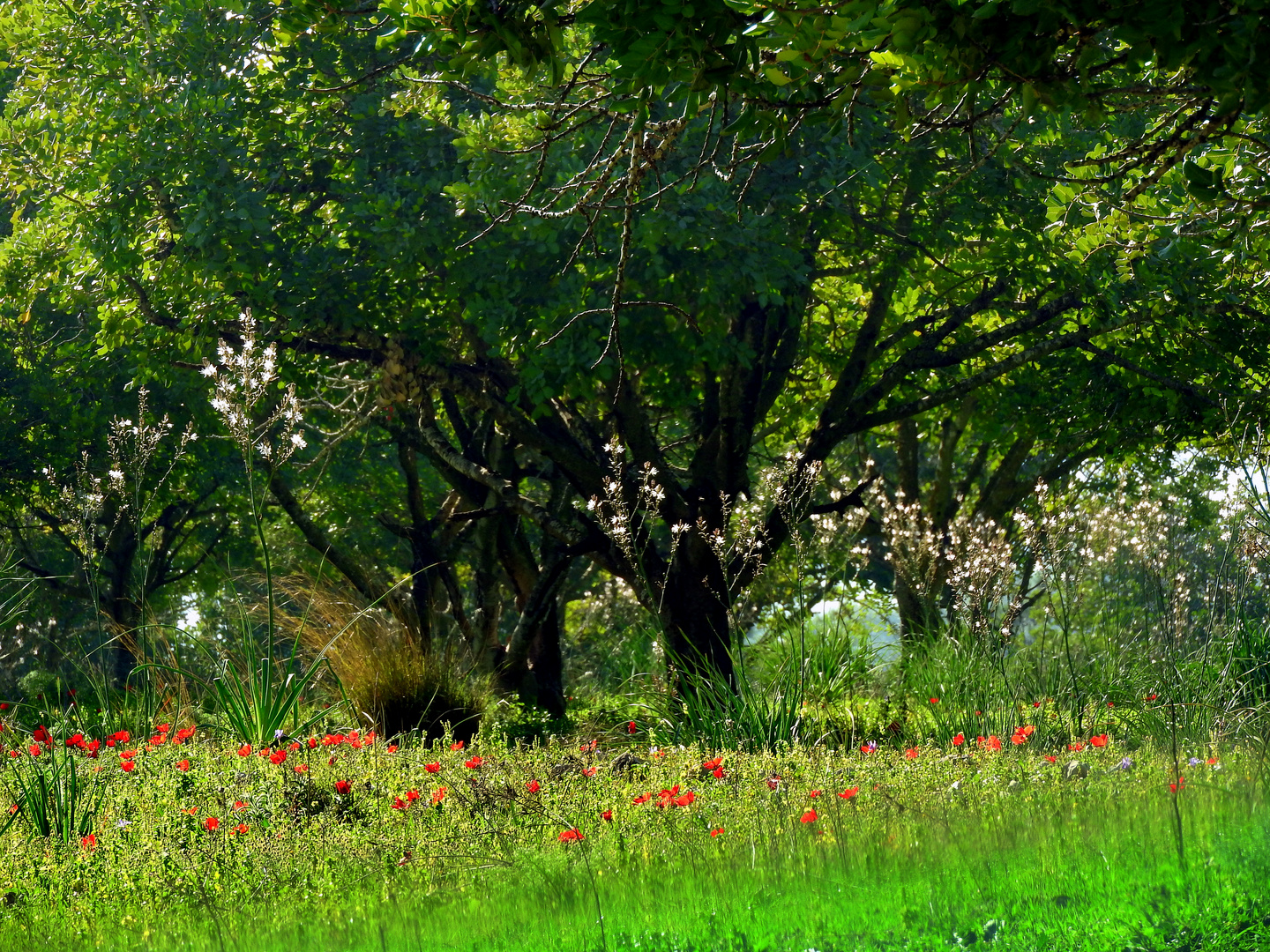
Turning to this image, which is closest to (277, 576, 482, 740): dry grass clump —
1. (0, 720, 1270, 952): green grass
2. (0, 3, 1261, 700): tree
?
(0, 3, 1261, 700): tree

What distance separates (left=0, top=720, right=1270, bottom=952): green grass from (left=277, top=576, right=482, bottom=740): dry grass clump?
8.22 feet

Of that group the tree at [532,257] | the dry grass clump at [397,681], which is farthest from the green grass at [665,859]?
the tree at [532,257]

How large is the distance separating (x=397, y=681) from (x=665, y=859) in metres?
4.81

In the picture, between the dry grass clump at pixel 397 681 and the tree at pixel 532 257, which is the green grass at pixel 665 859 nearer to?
the dry grass clump at pixel 397 681

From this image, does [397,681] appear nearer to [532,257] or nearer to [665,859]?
[532,257]

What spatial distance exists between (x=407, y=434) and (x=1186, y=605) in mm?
7448

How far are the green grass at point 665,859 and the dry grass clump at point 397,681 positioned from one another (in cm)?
250

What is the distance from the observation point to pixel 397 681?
912 centimetres

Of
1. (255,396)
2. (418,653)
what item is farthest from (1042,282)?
(255,396)

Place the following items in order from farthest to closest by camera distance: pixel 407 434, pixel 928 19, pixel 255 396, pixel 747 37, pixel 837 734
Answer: pixel 407 434, pixel 837 734, pixel 255 396, pixel 747 37, pixel 928 19

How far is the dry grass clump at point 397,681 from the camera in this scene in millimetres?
9078

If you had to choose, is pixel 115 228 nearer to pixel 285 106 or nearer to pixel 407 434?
pixel 285 106

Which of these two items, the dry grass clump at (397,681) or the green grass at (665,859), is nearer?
the green grass at (665,859)

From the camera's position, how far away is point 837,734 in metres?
8.63
